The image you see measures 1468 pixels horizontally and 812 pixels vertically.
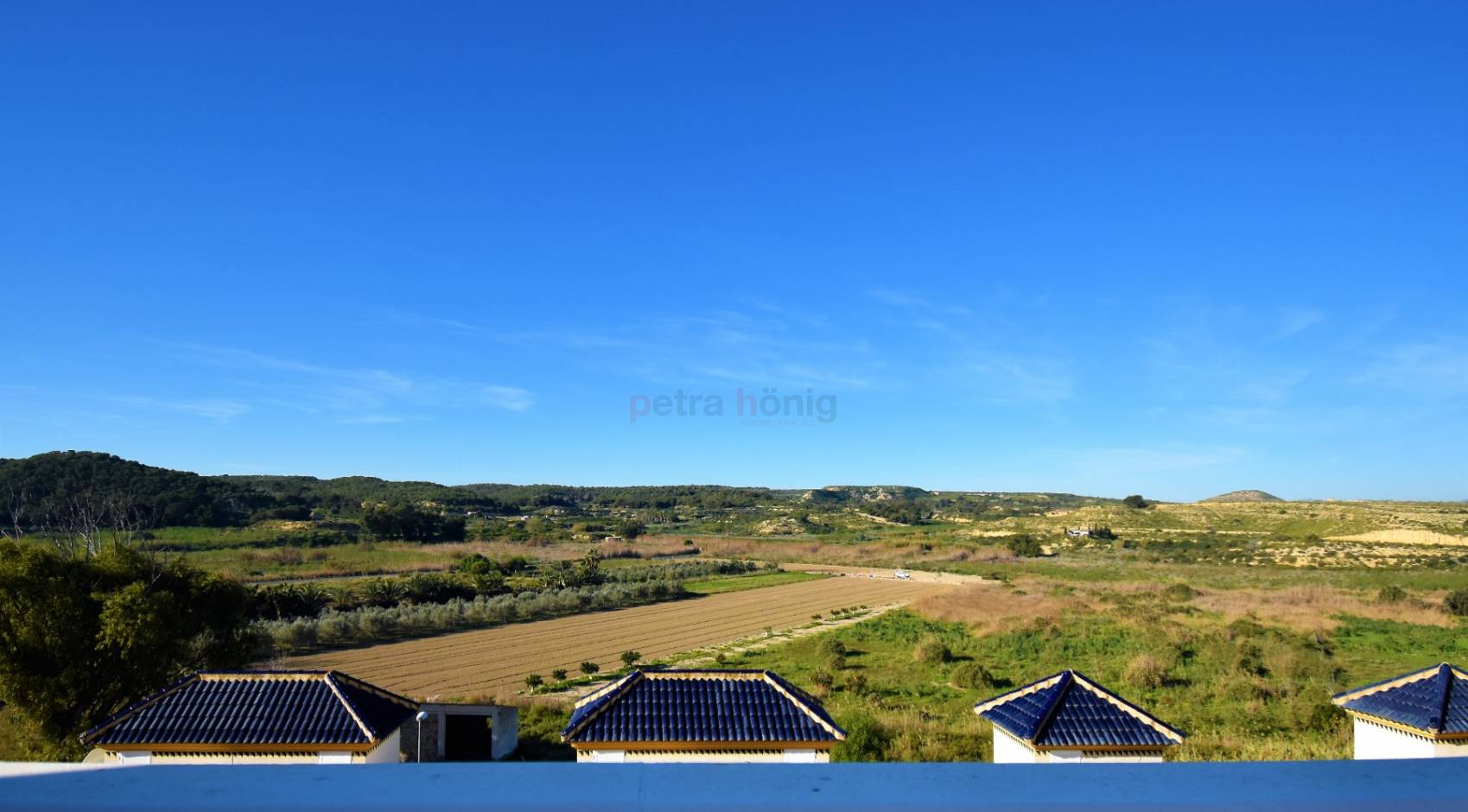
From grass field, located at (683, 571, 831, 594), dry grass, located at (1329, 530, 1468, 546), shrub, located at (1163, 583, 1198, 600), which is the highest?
dry grass, located at (1329, 530, 1468, 546)

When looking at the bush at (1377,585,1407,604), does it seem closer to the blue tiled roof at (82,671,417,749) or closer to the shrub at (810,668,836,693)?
the shrub at (810,668,836,693)

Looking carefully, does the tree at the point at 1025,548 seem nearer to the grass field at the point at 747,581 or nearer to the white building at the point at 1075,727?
the grass field at the point at 747,581

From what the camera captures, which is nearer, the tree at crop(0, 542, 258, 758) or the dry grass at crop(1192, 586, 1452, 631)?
the tree at crop(0, 542, 258, 758)

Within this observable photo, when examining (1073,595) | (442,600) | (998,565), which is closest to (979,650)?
(1073,595)

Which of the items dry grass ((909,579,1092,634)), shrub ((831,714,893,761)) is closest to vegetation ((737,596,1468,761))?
shrub ((831,714,893,761))

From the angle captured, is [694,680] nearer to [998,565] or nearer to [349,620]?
[349,620]

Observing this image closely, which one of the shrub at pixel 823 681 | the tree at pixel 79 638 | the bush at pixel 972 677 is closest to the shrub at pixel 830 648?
the shrub at pixel 823 681

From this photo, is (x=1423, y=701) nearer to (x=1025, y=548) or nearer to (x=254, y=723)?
(x=254, y=723)
